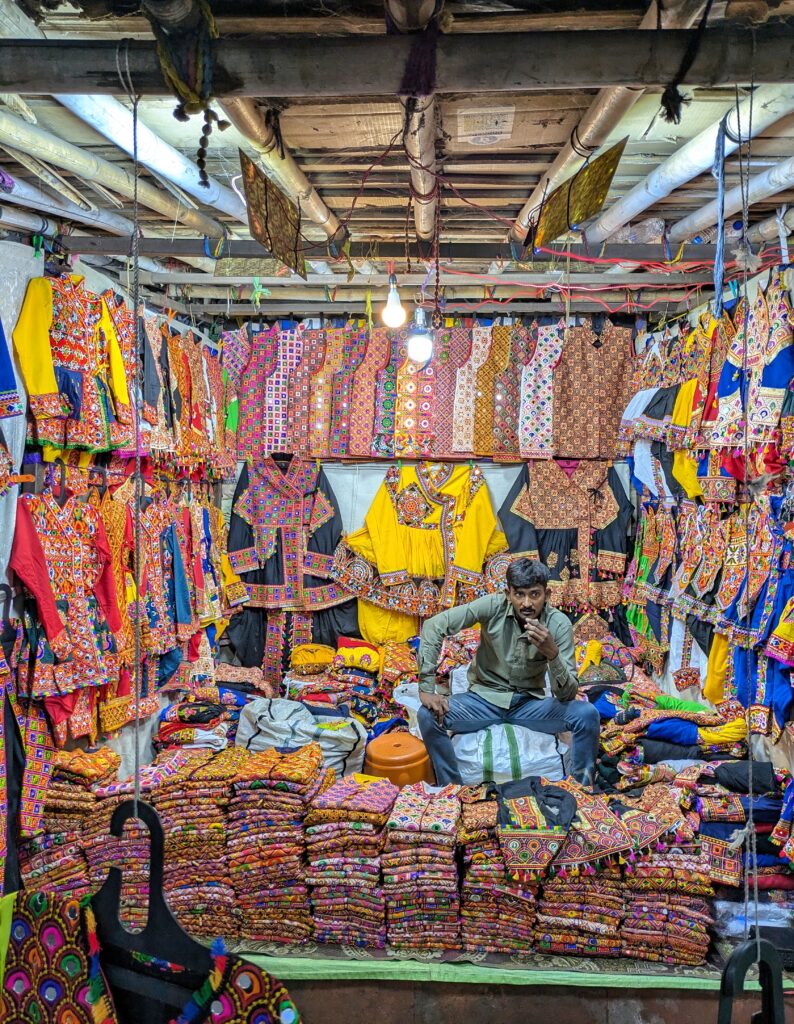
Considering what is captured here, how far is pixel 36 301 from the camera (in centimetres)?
328

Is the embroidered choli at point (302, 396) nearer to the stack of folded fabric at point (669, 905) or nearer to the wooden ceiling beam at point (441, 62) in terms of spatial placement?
the stack of folded fabric at point (669, 905)

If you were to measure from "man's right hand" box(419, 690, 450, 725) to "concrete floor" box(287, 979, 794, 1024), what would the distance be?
1.12 m

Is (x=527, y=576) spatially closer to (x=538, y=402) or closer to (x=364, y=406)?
(x=538, y=402)

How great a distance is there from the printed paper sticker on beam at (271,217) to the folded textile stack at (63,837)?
232 centimetres

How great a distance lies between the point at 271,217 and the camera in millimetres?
2869

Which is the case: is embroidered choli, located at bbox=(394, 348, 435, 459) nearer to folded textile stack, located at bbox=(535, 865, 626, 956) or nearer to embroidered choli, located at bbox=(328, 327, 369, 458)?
embroidered choli, located at bbox=(328, 327, 369, 458)

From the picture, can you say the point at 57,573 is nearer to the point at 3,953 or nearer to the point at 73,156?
the point at 73,156

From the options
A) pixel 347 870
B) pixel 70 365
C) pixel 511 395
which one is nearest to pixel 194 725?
pixel 347 870

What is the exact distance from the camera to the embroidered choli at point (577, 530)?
228 inches

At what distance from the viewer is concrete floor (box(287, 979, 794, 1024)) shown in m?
2.58

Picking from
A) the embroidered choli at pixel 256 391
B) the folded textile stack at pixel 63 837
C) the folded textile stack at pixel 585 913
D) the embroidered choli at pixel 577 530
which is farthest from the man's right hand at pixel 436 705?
the embroidered choli at pixel 256 391

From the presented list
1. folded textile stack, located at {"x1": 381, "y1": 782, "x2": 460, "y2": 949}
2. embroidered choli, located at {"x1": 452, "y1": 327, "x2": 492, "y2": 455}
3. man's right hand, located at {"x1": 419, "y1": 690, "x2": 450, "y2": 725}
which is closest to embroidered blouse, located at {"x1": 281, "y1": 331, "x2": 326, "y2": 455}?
embroidered choli, located at {"x1": 452, "y1": 327, "x2": 492, "y2": 455}

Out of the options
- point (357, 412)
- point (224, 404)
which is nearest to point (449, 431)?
point (357, 412)

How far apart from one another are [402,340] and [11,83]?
433 cm
